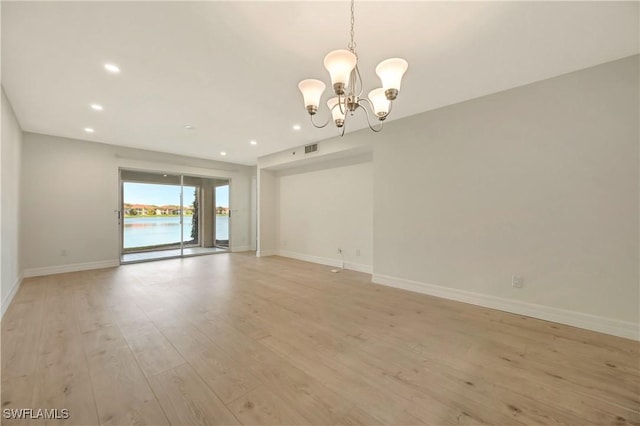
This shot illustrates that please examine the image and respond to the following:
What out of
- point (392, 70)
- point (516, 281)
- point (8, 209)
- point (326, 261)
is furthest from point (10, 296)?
point (516, 281)

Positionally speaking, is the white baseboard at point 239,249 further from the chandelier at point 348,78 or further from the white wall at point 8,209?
the chandelier at point 348,78

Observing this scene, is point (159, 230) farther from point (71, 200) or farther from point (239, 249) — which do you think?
point (71, 200)

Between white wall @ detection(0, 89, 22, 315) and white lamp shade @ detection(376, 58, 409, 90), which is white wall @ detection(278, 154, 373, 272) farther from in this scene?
white wall @ detection(0, 89, 22, 315)

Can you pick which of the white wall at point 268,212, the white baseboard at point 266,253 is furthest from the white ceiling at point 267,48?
the white baseboard at point 266,253

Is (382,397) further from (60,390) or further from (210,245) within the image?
(210,245)

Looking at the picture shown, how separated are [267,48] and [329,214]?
3760mm

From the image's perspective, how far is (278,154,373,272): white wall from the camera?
4973 mm

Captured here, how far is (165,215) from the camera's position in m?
7.21

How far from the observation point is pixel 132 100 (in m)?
3.24

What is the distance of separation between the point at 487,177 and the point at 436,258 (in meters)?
1.22

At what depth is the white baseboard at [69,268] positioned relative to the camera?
4488 mm

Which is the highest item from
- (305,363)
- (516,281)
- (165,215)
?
(165,215)

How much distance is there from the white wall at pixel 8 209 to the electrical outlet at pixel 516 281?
18.9 feet

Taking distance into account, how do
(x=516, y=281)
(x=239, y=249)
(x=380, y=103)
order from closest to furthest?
1. (x=380, y=103)
2. (x=516, y=281)
3. (x=239, y=249)
